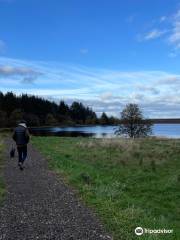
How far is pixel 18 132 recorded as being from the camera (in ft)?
58.0

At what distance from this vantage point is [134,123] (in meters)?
65.8

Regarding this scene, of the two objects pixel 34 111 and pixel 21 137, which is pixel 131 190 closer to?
pixel 21 137

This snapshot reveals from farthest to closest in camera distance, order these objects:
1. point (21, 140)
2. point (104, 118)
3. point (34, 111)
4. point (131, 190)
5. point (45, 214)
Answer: point (104, 118) → point (34, 111) → point (21, 140) → point (131, 190) → point (45, 214)

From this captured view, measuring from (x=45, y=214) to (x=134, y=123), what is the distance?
57255 millimetres

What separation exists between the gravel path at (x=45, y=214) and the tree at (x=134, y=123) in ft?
171

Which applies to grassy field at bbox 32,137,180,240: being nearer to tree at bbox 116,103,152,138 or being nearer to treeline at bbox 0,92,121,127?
tree at bbox 116,103,152,138

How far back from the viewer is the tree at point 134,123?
214 ft

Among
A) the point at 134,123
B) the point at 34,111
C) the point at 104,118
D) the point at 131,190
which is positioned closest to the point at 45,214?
the point at 131,190

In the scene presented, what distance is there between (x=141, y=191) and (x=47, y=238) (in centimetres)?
781

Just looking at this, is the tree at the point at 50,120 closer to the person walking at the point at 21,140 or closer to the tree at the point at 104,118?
the tree at the point at 104,118

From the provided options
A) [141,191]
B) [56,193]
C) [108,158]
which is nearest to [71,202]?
[56,193]

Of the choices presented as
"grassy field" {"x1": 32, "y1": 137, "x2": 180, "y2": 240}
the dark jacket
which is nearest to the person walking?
the dark jacket

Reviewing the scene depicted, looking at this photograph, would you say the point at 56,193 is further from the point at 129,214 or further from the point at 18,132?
the point at 18,132

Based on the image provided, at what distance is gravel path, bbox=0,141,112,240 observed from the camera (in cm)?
767
